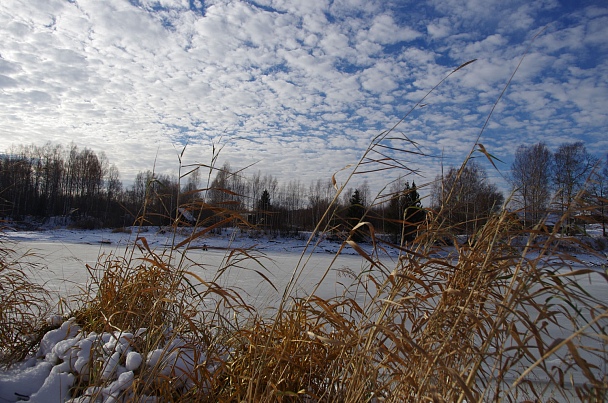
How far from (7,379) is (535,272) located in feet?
7.61

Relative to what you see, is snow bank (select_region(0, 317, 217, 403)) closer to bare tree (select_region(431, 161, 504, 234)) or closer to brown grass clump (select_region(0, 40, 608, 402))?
brown grass clump (select_region(0, 40, 608, 402))

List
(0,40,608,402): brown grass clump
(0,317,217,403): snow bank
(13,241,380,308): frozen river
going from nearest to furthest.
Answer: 1. (0,40,608,402): brown grass clump
2. (0,317,217,403): snow bank
3. (13,241,380,308): frozen river

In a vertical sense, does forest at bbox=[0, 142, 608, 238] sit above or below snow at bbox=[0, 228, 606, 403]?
above

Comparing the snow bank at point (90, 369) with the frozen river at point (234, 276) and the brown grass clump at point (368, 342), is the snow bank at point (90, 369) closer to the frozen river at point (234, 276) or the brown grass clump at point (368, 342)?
the brown grass clump at point (368, 342)

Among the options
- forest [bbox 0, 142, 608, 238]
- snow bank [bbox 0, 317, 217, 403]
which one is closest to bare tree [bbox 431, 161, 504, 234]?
forest [bbox 0, 142, 608, 238]

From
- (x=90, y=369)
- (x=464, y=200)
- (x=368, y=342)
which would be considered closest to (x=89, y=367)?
(x=90, y=369)

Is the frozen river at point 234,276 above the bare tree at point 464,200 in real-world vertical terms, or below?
below

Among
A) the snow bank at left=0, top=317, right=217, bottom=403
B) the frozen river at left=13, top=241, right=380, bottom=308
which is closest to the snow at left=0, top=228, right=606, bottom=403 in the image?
the snow bank at left=0, top=317, right=217, bottom=403

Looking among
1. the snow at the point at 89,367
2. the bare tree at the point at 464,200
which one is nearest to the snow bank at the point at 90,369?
the snow at the point at 89,367

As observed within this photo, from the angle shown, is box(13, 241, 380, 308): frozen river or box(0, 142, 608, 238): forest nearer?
box(0, 142, 608, 238): forest

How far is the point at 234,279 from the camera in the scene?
6.55 metres

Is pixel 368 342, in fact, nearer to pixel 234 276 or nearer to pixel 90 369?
pixel 90 369

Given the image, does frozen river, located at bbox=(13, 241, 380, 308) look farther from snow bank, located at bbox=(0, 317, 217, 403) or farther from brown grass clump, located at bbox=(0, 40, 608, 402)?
snow bank, located at bbox=(0, 317, 217, 403)

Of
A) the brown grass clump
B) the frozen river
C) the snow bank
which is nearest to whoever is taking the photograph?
the brown grass clump
